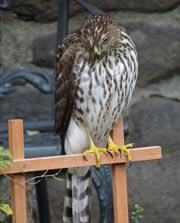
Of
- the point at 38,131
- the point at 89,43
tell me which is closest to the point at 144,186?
the point at 38,131

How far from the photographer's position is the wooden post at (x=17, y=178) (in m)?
2.90

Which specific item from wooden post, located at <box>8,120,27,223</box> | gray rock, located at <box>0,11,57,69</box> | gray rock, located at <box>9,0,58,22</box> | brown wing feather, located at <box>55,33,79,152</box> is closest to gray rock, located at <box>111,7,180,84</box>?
gray rock, located at <box>9,0,58,22</box>

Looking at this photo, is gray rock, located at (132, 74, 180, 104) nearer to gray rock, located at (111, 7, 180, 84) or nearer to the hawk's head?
gray rock, located at (111, 7, 180, 84)

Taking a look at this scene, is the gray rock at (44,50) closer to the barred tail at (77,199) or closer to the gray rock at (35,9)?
the gray rock at (35,9)

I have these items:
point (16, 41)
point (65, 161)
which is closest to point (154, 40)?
point (16, 41)

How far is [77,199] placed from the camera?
3582 millimetres

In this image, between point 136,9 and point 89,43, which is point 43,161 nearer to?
point 89,43

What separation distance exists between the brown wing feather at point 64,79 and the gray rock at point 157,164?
0.74m

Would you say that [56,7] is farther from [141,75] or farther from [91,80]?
[91,80]

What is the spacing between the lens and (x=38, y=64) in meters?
4.23

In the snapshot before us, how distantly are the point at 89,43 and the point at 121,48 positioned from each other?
0.46 ft

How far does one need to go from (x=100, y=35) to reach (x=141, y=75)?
790 mm

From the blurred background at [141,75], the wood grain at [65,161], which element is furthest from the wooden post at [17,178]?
the blurred background at [141,75]

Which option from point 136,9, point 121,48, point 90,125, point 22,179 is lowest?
point 22,179
